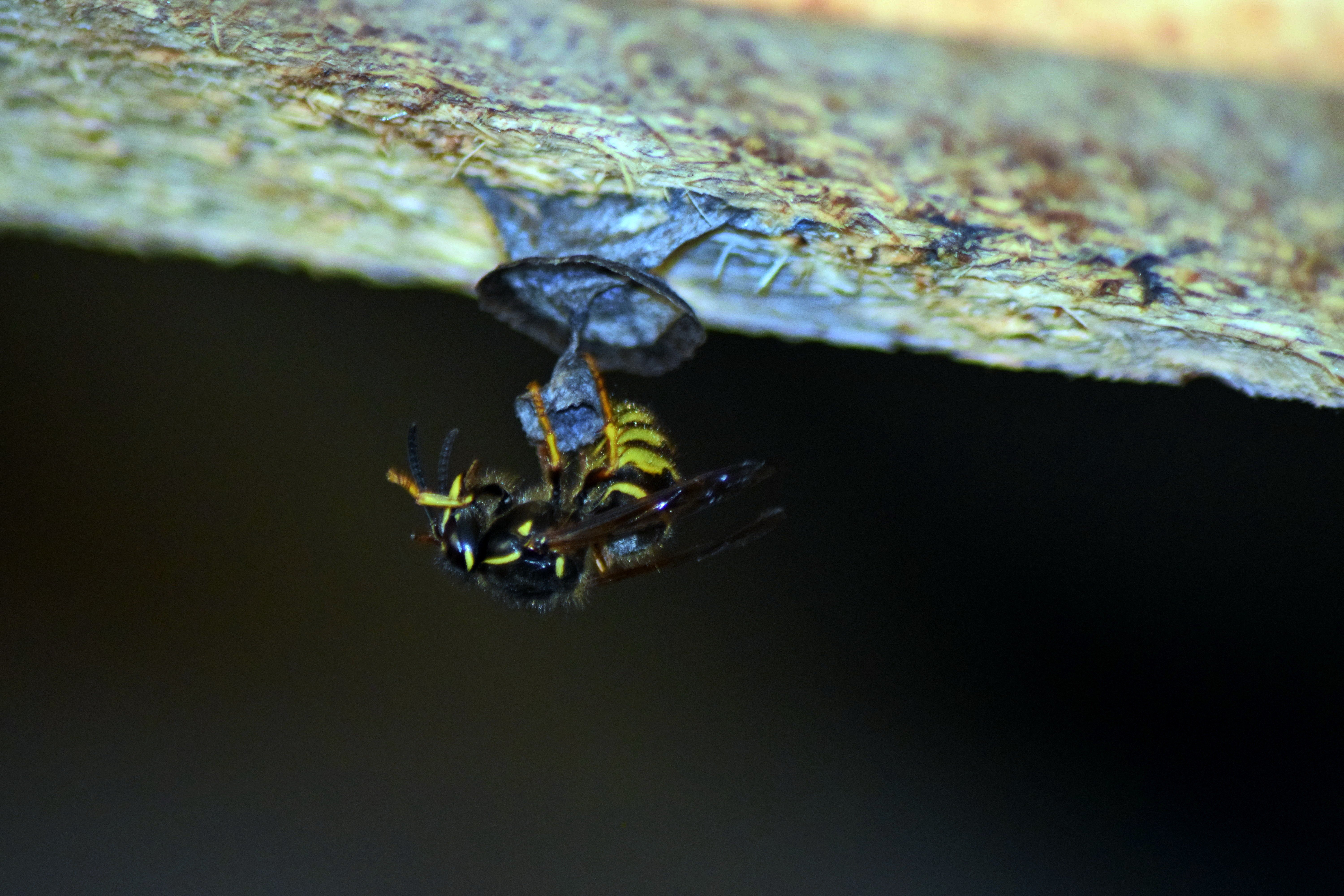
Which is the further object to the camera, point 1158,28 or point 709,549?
point 709,549

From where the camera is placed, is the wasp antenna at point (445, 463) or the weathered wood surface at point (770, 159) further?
the wasp antenna at point (445, 463)

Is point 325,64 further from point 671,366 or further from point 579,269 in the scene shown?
point 671,366

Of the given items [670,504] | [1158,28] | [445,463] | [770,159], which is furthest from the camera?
[445,463]

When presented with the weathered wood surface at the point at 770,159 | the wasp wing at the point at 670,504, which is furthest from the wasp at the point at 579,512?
the weathered wood surface at the point at 770,159

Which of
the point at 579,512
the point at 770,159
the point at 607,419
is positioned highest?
the point at 770,159

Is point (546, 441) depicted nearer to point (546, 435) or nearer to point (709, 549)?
point (546, 435)

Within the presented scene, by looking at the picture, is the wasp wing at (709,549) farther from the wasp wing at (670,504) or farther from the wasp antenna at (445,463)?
the wasp antenna at (445,463)

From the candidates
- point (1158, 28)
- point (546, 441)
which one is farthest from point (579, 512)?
point (1158, 28)

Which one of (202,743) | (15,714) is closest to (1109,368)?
(202,743)
